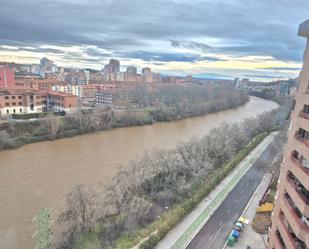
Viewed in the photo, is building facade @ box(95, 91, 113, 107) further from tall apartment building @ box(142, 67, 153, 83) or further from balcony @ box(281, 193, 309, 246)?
tall apartment building @ box(142, 67, 153, 83)

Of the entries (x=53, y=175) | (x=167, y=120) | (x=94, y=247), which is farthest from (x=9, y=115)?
(x=94, y=247)

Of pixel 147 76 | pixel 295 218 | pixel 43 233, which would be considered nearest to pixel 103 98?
pixel 43 233

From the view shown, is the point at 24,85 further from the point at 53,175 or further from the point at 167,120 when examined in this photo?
the point at 53,175

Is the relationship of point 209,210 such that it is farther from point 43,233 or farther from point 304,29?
point 304,29

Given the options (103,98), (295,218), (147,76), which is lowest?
(103,98)

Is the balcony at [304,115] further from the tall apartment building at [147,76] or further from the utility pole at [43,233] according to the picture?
the tall apartment building at [147,76]

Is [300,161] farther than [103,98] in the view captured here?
No

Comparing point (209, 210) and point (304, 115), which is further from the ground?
point (304, 115)

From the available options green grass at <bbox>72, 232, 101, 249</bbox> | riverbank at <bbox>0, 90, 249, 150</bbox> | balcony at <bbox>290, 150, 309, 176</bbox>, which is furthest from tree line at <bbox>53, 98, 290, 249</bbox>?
riverbank at <bbox>0, 90, 249, 150</bbox>
